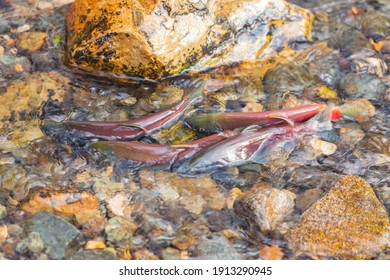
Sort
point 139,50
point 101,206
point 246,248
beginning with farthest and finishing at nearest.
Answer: point 139,50 < point 101,206 < point 246,248

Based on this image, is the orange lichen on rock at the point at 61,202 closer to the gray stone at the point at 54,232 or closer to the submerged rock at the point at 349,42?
the gray stone at the point at 54,232

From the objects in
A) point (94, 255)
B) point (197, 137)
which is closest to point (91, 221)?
point (94, 255)

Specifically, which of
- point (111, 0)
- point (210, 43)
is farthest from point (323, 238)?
point (111, 0)

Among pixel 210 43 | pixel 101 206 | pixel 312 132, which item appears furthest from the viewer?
pixel 210 43

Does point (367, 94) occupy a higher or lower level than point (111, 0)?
lower

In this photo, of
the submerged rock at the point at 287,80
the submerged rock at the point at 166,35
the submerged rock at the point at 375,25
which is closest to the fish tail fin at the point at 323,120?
the submerged rock at the point at 287,80

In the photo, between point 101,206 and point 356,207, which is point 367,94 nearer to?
point 356,207

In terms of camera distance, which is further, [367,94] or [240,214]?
[367,94]
